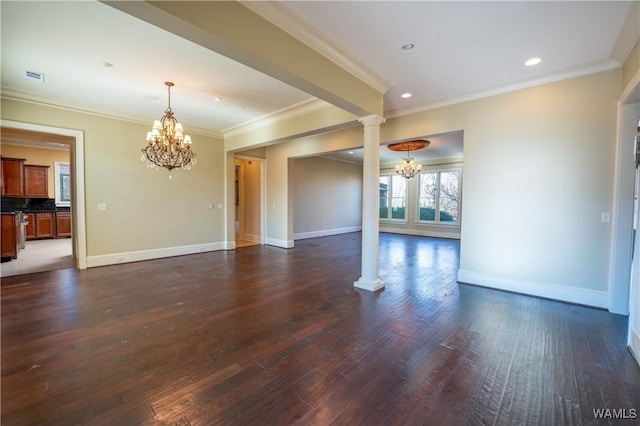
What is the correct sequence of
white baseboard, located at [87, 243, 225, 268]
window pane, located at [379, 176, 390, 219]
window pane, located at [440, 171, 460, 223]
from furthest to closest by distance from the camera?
1. window pane, located at [379, 176, 390, 219]
2. window pane, located at [440, 171, 460, 223]
3. white baseboard, located at [87, 243, 225, 268]

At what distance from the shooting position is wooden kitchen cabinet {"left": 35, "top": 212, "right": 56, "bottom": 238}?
8164 millimetres

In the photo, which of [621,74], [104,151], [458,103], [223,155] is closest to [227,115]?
[223,155]

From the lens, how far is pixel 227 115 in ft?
17.6

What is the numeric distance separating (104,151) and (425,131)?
6.14m

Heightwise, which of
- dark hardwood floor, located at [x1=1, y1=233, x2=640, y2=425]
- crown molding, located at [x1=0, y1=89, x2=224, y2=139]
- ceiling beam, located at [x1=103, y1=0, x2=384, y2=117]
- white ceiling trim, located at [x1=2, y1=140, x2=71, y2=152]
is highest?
crown molding, located at [x1=0, y1=89, x2=224, y2=139]

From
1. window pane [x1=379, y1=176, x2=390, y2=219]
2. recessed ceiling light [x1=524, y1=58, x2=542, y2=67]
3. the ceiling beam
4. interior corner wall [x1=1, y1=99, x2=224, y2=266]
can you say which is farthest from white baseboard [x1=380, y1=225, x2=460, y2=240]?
the ceiling beam

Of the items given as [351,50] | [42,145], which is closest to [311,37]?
[351,50]

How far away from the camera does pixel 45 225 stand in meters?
8.29

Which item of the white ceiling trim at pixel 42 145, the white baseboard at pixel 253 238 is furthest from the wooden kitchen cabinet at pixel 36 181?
the white baseboard at pixel 253 238

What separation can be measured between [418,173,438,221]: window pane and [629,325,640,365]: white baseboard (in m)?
7.51

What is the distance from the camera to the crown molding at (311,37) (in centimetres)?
227

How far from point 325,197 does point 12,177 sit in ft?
30.0

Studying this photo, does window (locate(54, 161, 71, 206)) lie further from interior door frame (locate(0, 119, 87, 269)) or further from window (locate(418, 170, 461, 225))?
window (locate(418, 170, 461, 225))

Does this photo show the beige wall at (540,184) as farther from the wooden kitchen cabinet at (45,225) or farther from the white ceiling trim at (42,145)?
the wooden kitchen cabinet at (45,225)
